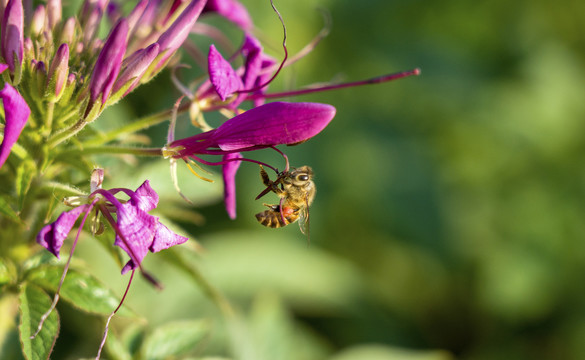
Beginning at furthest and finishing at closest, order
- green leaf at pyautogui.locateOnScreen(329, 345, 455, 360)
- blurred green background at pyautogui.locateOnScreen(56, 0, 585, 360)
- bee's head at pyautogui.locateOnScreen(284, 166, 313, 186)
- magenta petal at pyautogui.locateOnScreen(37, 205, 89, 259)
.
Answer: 1. blurred green background at pyautogui.locateOnScreen(56, 0, 585, 360)
2. green leaf at pyautogui.locateOnScreen(329, 345, 455, 360)
3. bee's head at pyautogui.locateOnScreen(284, 166, 313, 186)
4. magenta petal at pyautogui.locateOnScreen(37, 205, 89, 259)

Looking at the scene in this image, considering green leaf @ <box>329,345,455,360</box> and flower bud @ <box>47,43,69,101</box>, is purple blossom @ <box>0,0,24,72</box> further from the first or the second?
green leaf @ <box>329,345,455,360</box>

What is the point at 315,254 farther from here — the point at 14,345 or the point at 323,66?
the point at 14,345

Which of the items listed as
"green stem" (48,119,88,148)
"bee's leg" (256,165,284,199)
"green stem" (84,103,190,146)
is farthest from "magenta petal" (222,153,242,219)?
"green stem" (48,119,88,148)

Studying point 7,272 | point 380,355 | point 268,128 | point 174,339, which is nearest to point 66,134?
point 7,272

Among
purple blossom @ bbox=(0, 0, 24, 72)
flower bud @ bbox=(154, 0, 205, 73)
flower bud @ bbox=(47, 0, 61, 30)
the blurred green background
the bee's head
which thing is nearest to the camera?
purple blossom @ bbox=(0, 0, 24, 72)

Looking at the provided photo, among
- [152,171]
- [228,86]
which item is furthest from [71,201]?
[152,171]
